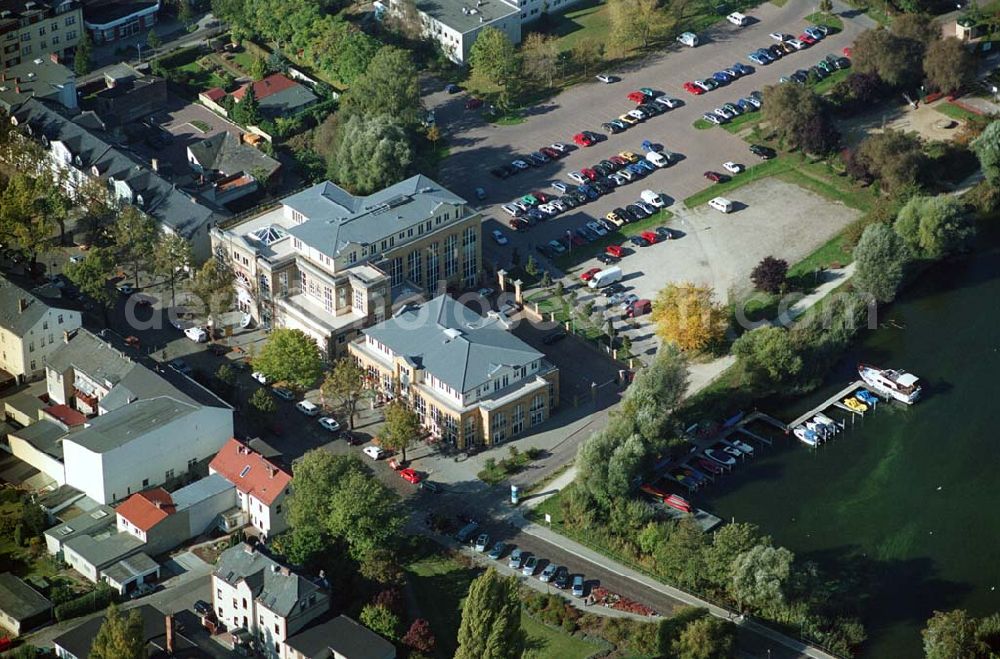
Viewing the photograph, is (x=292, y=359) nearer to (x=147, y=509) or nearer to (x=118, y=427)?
(x=118, y=427)

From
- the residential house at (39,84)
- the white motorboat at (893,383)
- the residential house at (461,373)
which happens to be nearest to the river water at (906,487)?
the white motorboat at (893,383)

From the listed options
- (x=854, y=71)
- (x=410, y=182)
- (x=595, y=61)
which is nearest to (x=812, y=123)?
(x=854, y=71)

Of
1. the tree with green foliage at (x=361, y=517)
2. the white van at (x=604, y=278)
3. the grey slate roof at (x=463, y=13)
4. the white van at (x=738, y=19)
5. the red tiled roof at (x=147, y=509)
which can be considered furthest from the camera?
the white van at (x=738, y=19)

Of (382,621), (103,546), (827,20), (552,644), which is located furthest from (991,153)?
(103,546)

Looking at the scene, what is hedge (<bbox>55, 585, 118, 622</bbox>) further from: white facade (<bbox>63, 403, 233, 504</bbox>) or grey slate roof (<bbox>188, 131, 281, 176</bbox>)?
grey slate roof (<bbox>188, 131, 281, 176</bbox>)

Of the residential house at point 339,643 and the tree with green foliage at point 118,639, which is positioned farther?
the residential house at point 339,643

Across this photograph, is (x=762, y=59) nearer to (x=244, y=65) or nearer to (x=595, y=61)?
(x=595, y=61)

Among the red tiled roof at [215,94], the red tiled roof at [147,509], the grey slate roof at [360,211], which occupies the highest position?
the grey slate roof at [360,211]

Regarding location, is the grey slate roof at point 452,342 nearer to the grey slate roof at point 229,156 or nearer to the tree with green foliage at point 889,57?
the grey slate roof at point 229,156
